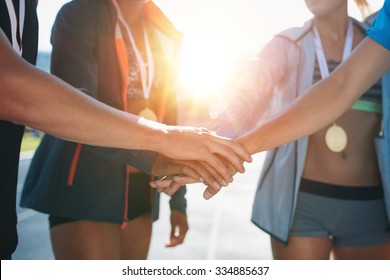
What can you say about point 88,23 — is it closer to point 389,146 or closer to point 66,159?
point 66,159

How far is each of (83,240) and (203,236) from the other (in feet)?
15.7

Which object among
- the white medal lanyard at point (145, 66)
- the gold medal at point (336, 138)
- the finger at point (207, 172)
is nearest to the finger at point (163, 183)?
the finger at point (207, 172)

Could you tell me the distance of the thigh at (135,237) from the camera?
2168 millimetres

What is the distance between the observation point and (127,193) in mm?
1940

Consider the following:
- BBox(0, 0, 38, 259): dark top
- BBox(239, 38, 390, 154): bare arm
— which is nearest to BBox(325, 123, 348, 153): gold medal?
BBox(239, 38, 390, 154): bare arm

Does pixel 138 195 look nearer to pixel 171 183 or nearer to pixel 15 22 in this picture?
pixel 171 183

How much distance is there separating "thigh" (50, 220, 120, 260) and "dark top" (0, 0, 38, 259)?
2.01ft

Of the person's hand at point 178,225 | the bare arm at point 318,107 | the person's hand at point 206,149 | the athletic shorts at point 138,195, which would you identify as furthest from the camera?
the person's hand at point 178,225

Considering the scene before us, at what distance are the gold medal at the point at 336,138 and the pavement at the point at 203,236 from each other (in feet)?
11.1

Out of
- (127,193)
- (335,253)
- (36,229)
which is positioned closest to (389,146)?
(335,253)

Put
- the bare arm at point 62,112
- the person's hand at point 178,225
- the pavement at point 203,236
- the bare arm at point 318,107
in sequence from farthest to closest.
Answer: the pavement at point 203,236 < the person's hand at point 178,225 < the bare arm at point 318,107 < the bare arm at point 62,112

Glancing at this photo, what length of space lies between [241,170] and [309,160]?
343mm

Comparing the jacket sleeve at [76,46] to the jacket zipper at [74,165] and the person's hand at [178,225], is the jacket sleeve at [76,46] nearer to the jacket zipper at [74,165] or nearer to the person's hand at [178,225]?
the jacket zipper at [74,165]

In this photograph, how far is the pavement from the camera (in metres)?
5.19
